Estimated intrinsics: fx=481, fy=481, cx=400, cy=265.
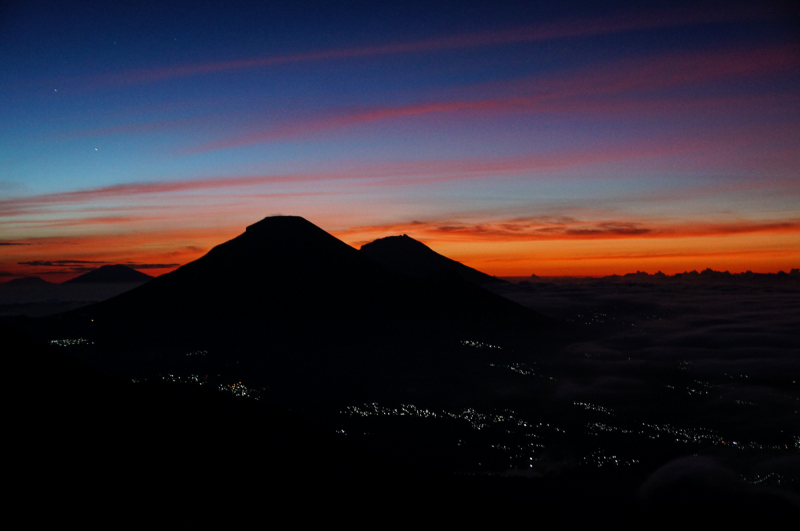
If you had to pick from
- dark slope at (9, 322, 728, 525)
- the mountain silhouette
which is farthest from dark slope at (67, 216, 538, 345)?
dark slope at (9, 322, 728, 525)

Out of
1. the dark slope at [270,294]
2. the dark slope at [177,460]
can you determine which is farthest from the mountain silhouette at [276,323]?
the dark slope at [177,460]

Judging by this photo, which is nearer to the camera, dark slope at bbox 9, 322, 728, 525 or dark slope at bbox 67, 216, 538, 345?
dark slope at bbox 9, 322, 728, 525

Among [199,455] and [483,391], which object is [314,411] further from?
[199,455]

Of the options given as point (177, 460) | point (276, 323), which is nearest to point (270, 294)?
point (276, 323)

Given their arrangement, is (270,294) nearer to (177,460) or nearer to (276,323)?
(276,323)

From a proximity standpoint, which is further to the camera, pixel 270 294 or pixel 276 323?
pixel 270 294

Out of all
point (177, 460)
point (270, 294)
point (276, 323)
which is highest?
point (270, 294)

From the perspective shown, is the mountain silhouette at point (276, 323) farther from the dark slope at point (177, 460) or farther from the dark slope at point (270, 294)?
the dark slope at point (177, 460)

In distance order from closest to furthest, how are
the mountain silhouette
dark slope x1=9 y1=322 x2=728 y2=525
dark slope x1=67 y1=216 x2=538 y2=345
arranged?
1. dark slope x1=9 y1=322 x2=728 y2=525
2. the mountain silhouette
3. dark slope x1=67 y1=216 x2=538 y2=345

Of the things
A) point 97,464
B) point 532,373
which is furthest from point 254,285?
point 97,464

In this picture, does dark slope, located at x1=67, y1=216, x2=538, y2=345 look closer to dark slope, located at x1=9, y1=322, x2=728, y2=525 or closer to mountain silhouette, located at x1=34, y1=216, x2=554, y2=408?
mountain silhouette, located at x1=34, y1=216, x2=554, y2=408

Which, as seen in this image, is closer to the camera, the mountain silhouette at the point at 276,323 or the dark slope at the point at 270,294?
the mountain silhouette at the point at 276,323
